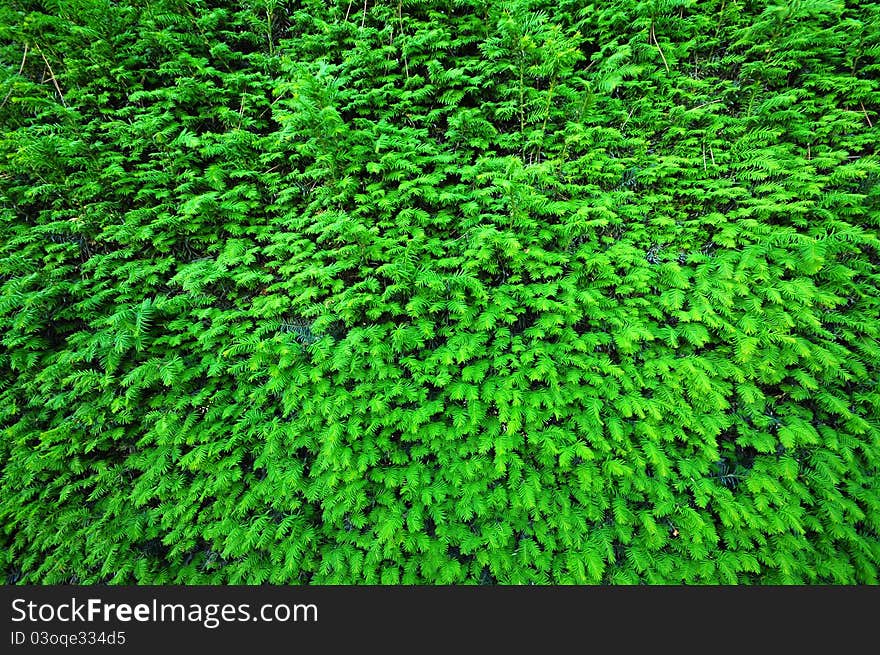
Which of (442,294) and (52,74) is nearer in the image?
(442,294)

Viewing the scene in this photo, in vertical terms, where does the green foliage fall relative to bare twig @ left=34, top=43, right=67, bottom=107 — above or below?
below

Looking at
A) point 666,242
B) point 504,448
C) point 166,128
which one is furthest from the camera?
point 166,128

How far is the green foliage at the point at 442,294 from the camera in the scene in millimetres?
2506

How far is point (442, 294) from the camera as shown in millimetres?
2633

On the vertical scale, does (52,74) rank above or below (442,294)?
above

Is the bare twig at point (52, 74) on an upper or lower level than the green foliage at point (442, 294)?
upper

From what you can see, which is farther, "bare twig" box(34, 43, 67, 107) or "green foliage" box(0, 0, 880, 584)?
"bare twig" box(34, 43, 67, 107)

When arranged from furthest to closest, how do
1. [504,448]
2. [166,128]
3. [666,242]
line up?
[166,128] → [666,242] → [504,448]

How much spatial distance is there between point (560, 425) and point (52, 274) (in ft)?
14.8

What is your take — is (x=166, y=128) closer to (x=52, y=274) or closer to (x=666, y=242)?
(x=52, y=274)

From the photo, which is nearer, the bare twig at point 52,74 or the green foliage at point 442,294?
the green foliage at point 442,294

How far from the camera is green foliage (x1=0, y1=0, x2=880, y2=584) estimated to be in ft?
8.22

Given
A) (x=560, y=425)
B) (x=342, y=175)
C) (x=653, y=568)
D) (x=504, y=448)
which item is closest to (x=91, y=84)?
(x=342, y=175)

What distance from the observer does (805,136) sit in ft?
8.50
